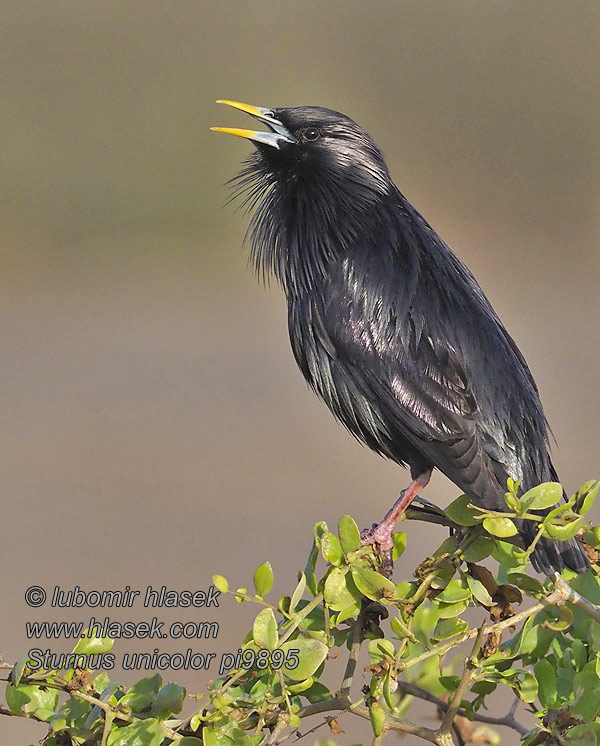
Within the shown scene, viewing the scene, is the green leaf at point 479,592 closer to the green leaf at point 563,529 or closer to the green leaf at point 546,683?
the green leaf at point 546,683

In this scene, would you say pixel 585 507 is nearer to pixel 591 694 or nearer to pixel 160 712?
pixel 591 694

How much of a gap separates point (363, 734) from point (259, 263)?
230 cm

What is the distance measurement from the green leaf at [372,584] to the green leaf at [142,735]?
1.35ft

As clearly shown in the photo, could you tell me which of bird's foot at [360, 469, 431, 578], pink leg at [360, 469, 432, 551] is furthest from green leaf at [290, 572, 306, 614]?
pink leg at [360, 469, 432, 551]

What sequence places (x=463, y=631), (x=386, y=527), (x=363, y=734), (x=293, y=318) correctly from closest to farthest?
(x=463, y=631) → (x=386, y=527) → (x=293, y=318) → (x=363, y=734)

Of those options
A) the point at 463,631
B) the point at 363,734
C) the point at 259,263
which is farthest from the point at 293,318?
the point at 363,734

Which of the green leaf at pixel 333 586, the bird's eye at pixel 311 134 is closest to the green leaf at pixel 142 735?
the green leaf at pixel 333 586

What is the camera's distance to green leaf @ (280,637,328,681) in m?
1.52

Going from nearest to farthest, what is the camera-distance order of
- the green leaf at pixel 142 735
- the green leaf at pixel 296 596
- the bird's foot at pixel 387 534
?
the green leaf at pixel 142 735, the green leaf at pixel 296 596, the bird's foot at pixel 387 534

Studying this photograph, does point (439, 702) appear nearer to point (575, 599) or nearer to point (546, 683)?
point (546, 683)

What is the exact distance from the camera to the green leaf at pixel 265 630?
4.94ft

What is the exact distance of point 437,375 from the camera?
9.01 ft

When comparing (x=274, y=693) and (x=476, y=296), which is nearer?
(x=274, y=693)

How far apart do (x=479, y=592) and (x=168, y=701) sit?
56cm
